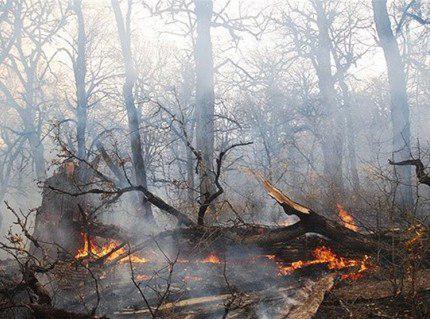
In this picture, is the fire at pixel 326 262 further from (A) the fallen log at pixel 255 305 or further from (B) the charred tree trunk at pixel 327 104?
(B) the charred tree trunk at pixel 327 104

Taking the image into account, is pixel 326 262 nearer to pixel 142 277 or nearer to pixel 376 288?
pixel 376 288

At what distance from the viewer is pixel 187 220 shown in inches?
247

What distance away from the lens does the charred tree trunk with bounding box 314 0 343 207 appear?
14.4 metres

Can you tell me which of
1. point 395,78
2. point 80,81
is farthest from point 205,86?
point 80,81

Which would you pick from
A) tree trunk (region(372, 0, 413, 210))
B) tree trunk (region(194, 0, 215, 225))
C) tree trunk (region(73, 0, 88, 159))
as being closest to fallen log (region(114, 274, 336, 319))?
tree trunk (region(194, 0, 215, 225))

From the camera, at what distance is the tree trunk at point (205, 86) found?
10812mm

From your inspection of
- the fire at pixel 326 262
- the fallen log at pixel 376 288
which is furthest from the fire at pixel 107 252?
the fallen log at pixel 376 288

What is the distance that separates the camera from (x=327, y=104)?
15.3 meters

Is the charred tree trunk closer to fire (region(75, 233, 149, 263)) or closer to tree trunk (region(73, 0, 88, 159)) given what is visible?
fire (region(75, 233, 149, 263))

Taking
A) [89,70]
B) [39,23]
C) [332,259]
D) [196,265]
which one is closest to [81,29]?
[39,23]

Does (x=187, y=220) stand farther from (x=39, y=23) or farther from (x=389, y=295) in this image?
(x=39, y=23)

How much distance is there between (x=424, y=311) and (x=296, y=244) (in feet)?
8.97

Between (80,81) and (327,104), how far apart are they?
10.3 meters

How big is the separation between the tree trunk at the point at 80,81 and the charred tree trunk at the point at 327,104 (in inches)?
363
